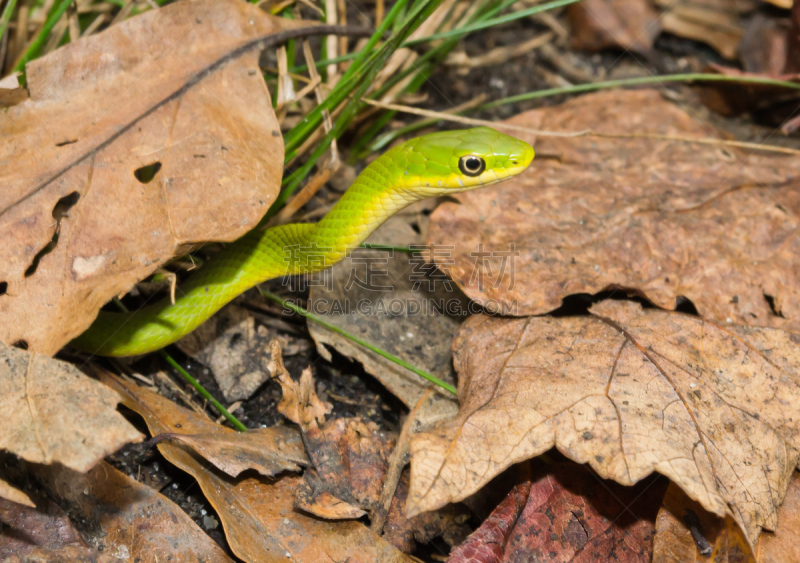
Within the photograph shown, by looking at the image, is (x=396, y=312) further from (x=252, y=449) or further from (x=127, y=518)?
(x=127, y=518)

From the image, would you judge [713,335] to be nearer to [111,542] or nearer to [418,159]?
[418,159]

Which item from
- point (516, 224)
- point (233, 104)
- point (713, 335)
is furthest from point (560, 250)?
point (233, 104)

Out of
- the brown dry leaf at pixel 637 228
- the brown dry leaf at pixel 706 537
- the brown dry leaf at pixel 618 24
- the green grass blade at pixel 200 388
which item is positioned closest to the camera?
the brown dry leaf at pixel 706 537

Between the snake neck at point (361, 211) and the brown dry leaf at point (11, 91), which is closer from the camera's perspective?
the brown dry leaf at point (11, 91)

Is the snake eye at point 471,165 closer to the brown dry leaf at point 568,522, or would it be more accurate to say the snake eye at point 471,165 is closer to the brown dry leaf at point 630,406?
the brown dry leaf at point 630,406

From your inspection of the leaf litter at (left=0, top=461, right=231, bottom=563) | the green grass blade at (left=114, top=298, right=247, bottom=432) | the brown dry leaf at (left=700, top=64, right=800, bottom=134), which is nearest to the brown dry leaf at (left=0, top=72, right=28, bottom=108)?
the green grass blade at (left=114, top=298, right=247, bottom=432)

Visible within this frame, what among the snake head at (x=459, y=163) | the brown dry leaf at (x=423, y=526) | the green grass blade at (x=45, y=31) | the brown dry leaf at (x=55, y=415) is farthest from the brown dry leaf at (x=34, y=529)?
the green grass blade at (x=45, y=31)
